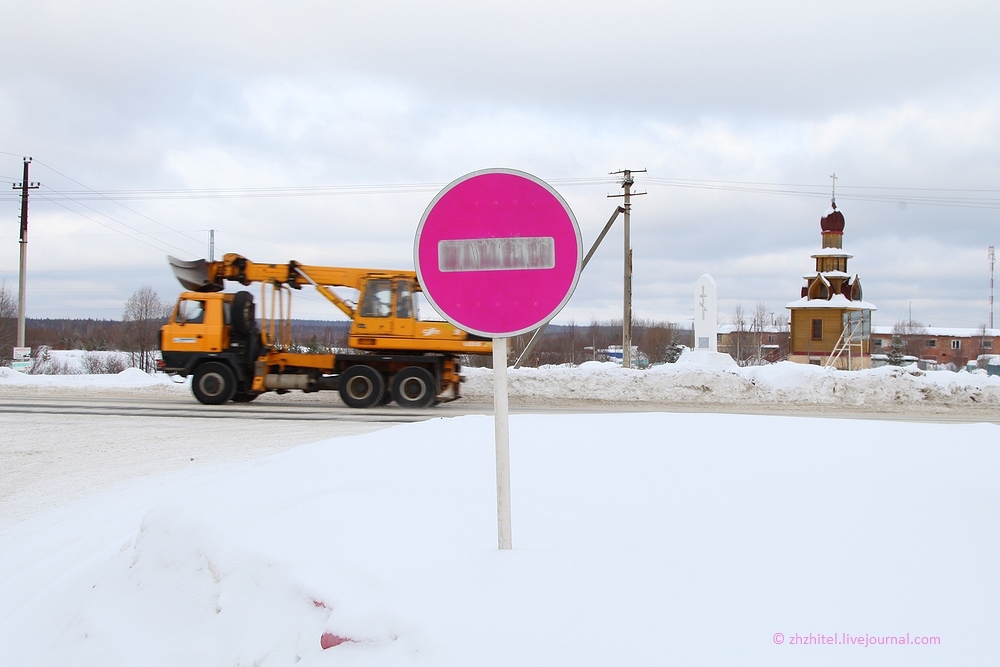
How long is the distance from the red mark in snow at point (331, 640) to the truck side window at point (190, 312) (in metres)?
16.7

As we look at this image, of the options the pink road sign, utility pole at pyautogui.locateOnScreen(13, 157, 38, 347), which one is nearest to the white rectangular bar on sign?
the pink road sign

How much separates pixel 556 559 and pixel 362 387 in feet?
49.8

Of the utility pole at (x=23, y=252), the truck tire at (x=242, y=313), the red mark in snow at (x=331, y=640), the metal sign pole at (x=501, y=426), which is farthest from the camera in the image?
the utility pole at (x=23, y=252)

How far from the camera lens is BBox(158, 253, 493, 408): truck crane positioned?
18141 mm

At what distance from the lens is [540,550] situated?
3.68 metres

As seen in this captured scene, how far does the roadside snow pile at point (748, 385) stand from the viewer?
20.4 m

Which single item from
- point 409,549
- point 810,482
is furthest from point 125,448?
point 810,482

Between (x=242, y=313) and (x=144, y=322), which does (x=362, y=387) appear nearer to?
(x=242, y=313)

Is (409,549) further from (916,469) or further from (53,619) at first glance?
(916,469)

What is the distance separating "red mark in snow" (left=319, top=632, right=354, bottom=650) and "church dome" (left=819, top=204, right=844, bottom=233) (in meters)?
58.7

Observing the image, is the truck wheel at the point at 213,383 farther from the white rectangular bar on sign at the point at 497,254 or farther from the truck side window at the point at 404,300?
the white rectangular bar on sign at the point at 497,254

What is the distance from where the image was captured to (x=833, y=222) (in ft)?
183

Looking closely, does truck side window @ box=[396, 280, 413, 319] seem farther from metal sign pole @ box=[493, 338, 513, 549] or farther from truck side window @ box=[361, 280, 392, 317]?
metal sign pole @ box=[493, 338, 513, 549]

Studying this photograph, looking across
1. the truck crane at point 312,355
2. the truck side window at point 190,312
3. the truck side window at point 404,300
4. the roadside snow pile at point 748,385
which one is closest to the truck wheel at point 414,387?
the truck crane at point 312,355
